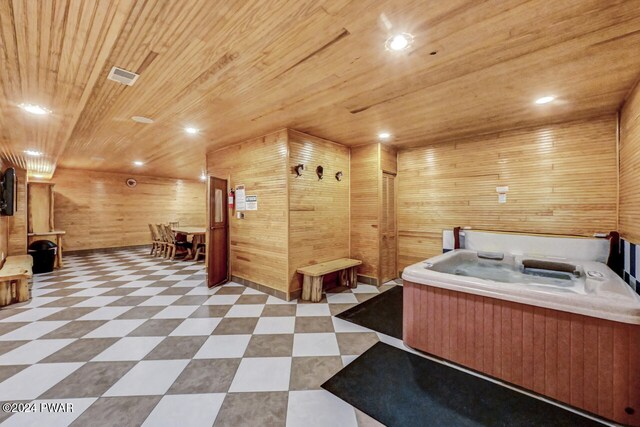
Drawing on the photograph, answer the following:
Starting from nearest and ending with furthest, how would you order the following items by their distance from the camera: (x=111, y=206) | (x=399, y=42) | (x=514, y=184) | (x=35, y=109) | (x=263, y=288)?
(x=399, y=42) → (x=35, y=109) → (x=514, y=184) → (x=263, y=288) → (x=111, y=206)

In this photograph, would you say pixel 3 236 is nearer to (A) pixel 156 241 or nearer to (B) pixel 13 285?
(B) pixel 13 285

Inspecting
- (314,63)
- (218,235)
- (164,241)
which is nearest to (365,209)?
(218,235)

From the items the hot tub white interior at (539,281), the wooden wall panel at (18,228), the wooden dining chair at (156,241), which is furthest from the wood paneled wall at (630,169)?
the wooden wall panel at (18,228)

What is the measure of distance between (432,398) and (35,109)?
15.4ft

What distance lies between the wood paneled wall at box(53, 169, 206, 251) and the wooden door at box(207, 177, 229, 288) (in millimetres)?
5330

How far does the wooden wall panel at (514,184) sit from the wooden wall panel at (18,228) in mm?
7658

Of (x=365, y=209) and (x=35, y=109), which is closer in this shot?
(x=35, y=109)

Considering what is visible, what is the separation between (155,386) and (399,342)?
2.04 m

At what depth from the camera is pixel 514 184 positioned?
11.6 ft

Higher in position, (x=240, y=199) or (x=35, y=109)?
(x=35, y=109)

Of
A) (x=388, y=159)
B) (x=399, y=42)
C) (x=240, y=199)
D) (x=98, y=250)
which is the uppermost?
(x=399, y=42)

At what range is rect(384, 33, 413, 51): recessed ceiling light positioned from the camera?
1.65 meters

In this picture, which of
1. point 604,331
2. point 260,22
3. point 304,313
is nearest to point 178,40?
point 260,22

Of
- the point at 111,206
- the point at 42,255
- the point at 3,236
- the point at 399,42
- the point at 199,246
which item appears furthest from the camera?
the point at 111,206
